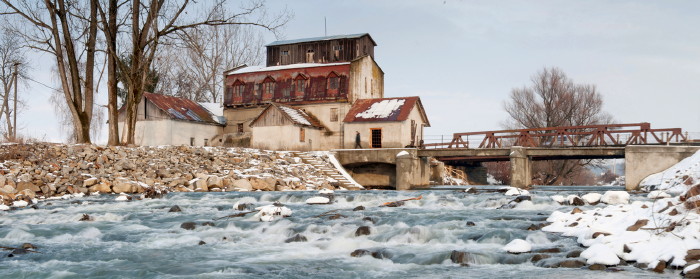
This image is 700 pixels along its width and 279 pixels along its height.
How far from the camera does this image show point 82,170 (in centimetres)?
2339

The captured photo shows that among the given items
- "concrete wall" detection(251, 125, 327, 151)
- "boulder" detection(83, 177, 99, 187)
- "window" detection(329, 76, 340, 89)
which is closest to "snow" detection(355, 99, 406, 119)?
"window" detection(329, 76, 340, 89)

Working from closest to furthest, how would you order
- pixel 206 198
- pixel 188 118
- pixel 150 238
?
1. pixel 150 238
2. pixel 206 198
3. pixel 188 118

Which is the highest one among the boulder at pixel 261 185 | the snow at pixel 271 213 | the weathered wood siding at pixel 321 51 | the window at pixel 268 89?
the weathered wood siding at pixel 321 51

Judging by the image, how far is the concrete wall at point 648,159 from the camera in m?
26.9

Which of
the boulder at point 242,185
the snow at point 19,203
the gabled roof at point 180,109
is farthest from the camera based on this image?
the gabled roof at point 180,109

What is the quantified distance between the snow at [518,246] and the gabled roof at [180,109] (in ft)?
108

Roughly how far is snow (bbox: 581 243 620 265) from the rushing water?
222mm

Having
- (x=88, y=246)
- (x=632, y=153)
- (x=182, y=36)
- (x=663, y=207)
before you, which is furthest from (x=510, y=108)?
(x=88, y=246)

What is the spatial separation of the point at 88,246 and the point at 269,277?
4.93 metres

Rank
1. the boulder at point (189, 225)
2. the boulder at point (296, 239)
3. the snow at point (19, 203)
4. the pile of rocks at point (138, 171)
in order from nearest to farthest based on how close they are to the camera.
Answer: the boulder at point (296, 239)
the boulder at point (189, 225)
the snow at point (19, 203)
the pile of rocks at point (138, 171)

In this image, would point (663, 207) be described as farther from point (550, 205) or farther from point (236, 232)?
point (236, 232)

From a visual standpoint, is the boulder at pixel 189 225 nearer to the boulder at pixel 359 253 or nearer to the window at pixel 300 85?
the boulder at pixel 359 253

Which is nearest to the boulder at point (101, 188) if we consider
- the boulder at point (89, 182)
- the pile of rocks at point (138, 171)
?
the pile of rocks at point (138, 171)

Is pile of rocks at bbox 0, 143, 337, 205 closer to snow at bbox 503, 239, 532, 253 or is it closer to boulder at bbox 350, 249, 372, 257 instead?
boulder at bbox 350, 249, 372, 257
